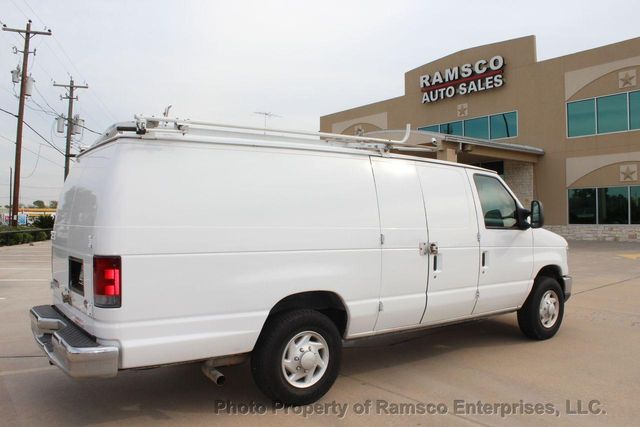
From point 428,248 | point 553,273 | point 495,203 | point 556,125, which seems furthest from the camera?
point 556,125

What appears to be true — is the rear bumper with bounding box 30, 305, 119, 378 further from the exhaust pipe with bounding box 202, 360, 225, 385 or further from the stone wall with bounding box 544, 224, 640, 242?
the stone wall with bounding box 544, 224, 640, 242

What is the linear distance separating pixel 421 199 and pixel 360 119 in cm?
3022

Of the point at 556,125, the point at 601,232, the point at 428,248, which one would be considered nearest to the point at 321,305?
the point at 428,248

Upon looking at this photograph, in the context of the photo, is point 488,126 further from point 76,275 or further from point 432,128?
point 76,275

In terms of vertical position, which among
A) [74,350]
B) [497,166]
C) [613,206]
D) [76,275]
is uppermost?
[497,166]

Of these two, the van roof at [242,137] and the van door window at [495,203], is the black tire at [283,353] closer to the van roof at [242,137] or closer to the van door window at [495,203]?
the van roof at [242,137]

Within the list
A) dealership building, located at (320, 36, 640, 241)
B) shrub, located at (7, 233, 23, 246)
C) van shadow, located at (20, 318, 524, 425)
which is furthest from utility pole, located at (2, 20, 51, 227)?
van shadow, located at (20, 318, 524, 425)

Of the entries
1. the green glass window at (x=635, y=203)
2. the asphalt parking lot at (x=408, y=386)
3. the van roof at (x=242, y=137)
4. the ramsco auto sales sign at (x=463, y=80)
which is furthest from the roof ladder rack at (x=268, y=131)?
the ramsco auto sales sign at (x=463, y=80)

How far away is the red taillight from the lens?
348cm

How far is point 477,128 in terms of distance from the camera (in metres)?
27.7

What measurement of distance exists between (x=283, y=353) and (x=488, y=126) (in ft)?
83.8

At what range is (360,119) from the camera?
114 ft

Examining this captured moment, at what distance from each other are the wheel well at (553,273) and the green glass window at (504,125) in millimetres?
20996

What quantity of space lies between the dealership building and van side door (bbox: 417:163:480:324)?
13924 mm
